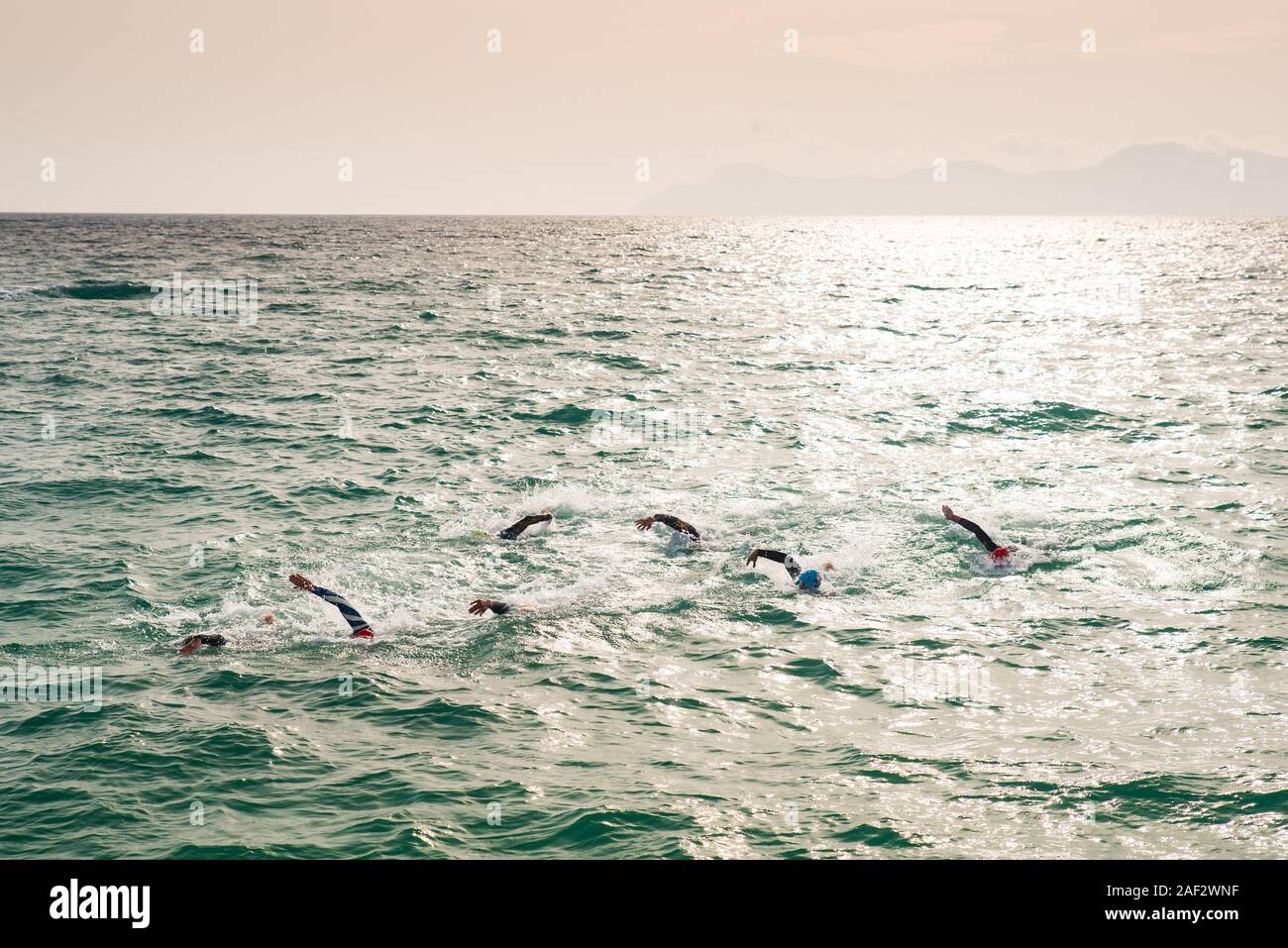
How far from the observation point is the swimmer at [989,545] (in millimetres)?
20938

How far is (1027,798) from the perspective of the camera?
482 inches

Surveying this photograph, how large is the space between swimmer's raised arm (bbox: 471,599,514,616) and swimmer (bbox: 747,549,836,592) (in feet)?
17.3

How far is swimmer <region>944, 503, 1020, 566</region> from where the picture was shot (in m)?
20.9

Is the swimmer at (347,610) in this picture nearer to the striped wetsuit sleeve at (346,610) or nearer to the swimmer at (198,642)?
the striped wetsuit sleeve at (346,610)

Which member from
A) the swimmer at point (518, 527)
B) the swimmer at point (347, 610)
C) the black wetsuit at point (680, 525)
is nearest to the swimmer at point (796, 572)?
the black wetsuit at point (680, 525)

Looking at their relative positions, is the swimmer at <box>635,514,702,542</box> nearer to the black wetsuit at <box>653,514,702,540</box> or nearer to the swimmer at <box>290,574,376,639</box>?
the black wetsuit at <box>653,514,702,540</box>

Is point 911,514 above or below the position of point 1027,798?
above

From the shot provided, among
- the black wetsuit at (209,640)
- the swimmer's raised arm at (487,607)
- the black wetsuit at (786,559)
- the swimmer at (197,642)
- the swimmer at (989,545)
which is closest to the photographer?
the swimmer at (197,642)

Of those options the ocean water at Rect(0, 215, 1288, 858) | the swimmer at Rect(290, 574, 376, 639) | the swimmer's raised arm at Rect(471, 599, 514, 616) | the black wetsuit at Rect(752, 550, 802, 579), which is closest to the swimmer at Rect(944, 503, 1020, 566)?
the ocean water at Rect(0, 215, 1288, 858)

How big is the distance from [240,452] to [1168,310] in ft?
209

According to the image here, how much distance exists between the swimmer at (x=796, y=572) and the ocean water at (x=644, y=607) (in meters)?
0.41

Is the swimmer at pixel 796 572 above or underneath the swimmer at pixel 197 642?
above

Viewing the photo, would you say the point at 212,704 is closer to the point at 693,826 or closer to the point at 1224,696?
the point at 693,826

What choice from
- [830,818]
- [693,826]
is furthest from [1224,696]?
[693,826]
